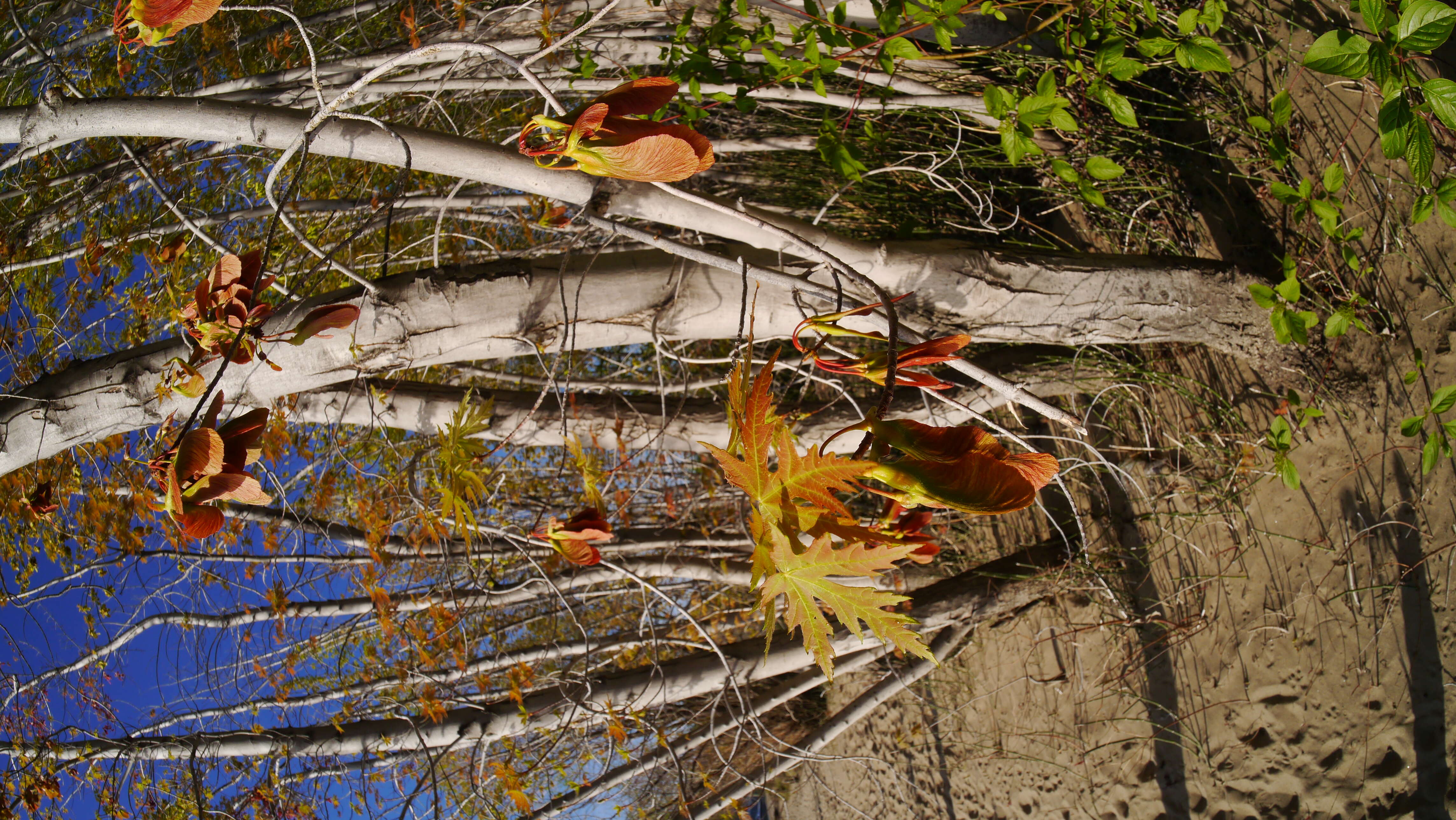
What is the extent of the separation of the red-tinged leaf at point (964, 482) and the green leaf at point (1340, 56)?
0.93 metres

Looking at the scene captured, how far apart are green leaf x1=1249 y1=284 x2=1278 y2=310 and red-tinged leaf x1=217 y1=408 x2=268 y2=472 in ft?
6.31

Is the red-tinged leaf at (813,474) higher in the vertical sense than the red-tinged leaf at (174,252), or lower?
lower

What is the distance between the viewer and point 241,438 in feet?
2.87

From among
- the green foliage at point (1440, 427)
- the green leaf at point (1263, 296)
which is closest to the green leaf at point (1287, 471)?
the green foliage at point (1440, 427)

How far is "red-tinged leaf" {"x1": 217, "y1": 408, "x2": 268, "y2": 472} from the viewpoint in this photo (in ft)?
2.84

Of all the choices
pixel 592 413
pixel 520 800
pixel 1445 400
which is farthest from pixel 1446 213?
pixel 520 800

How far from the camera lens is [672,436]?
2059mm

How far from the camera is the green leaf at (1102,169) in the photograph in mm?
1382

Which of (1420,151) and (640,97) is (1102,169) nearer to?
(1420,151)

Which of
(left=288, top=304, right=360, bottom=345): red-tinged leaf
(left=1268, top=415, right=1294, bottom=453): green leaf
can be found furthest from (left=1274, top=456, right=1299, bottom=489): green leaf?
(left=288, top=304, right=360, bottom=345): red-tinged leaf

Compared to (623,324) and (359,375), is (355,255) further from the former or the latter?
(623,324)

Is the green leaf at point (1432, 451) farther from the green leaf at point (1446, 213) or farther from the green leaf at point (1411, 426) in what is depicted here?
the green leaf at point (1446, 213)

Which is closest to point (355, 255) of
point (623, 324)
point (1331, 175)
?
point (623, 324)

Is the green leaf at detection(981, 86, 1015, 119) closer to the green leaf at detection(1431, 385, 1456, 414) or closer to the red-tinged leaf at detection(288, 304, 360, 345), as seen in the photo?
the green leaf at detection(1431, 385, 1456, 414)
